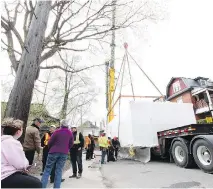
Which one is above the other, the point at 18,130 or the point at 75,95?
the point at 75,95

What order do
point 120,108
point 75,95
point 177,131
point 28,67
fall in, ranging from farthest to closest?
point 75,95, point 120,108, point 177,131, point 28,67

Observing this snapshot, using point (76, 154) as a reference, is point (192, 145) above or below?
above

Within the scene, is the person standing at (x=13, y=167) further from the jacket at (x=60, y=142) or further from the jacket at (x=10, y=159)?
the jacket at (x=60, y=142)

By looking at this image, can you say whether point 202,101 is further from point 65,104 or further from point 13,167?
point 13,167

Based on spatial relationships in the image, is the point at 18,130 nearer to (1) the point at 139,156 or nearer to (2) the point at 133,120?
(2) the point at 133,120

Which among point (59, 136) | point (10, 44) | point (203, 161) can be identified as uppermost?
point (10, 44)

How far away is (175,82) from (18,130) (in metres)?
25.2

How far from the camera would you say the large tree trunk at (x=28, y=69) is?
5145mm

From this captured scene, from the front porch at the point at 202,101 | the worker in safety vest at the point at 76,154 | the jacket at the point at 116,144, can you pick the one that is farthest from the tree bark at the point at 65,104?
the worker in safety vest at the point at 76,154

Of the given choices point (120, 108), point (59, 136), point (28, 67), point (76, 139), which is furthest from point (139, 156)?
point (28, 67)

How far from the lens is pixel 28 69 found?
5.47 metres

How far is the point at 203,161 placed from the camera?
6.61m

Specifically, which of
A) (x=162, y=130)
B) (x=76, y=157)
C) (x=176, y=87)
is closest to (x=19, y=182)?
(x=76, y=157)

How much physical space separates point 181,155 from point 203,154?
1.29 m
